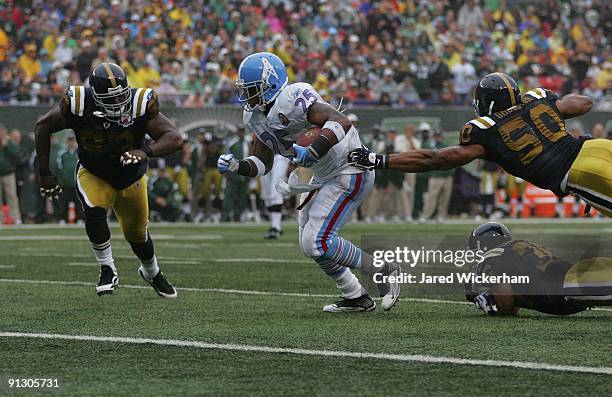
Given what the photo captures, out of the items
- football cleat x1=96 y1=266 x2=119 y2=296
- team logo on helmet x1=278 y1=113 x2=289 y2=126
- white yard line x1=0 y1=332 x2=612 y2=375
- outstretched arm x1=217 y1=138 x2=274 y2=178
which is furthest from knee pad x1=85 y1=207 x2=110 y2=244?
white yard line x1=0 y1=332 x2=612 y2=375

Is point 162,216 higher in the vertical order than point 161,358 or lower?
lower

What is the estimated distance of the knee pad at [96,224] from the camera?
741 centimetres

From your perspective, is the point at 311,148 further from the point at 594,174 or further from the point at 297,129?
the point at 594,174

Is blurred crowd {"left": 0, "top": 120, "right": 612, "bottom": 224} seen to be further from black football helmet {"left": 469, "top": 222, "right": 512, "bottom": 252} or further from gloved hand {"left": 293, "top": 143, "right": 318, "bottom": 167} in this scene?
gloved hand {"left": 293, "top": 143, "right": 318, "bottom": 167}

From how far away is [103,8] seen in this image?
2069cm

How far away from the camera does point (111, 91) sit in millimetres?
7219

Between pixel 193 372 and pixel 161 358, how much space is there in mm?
387

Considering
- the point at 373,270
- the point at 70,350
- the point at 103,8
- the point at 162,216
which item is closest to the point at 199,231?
the point at 162,216

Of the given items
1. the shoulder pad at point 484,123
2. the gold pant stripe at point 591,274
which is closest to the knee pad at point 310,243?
the shoulder pad at point 484,123

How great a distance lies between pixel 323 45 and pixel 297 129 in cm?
1551

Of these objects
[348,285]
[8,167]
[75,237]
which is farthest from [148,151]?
[8,167]

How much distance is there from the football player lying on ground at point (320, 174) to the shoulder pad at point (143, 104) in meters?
0.68

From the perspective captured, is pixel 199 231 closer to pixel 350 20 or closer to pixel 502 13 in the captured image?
pixel 350 20

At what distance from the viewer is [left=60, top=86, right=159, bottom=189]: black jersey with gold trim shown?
24.1 feet
